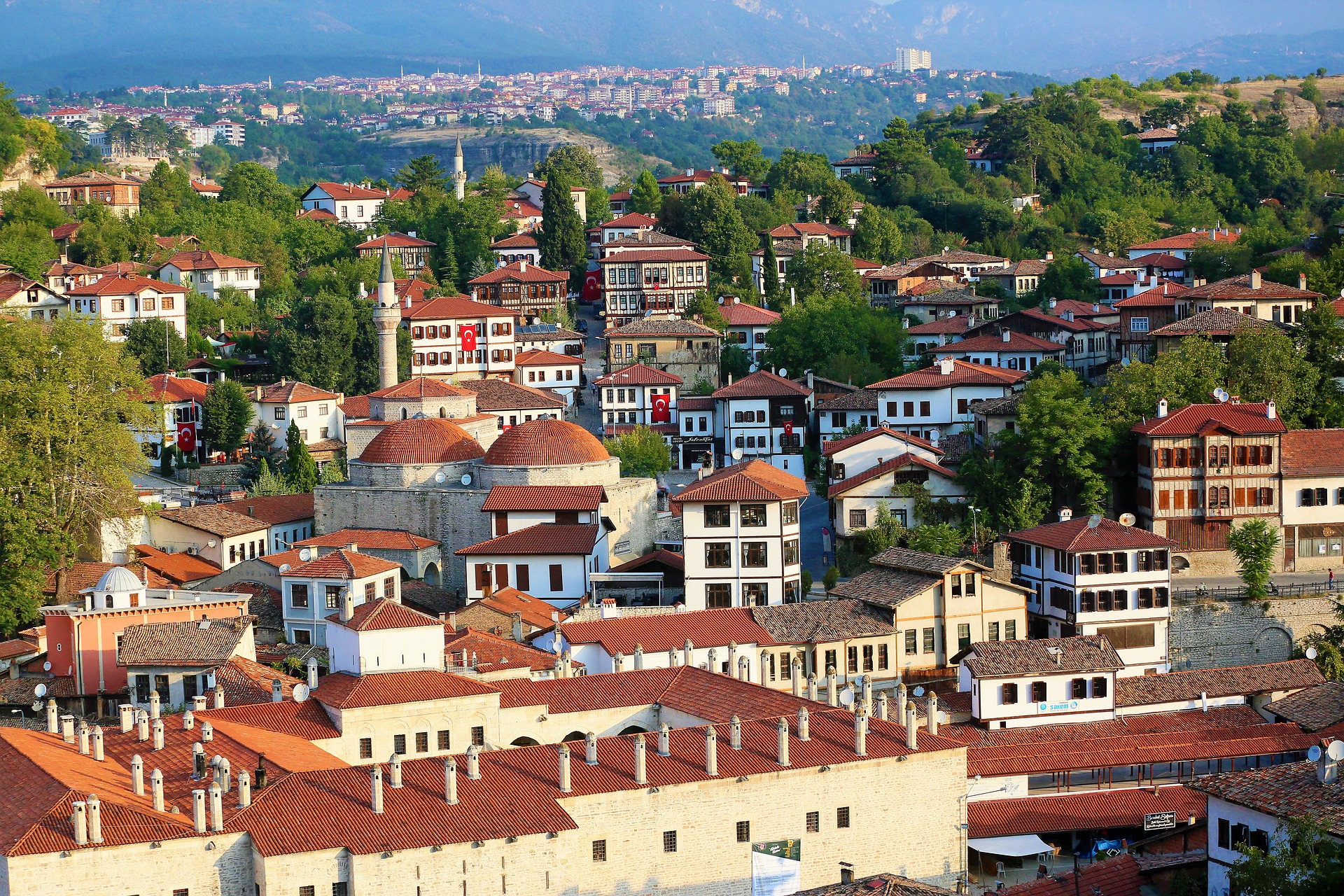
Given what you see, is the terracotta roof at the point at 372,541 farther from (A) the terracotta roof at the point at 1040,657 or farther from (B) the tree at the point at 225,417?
(B) the tree at the point at 225,417

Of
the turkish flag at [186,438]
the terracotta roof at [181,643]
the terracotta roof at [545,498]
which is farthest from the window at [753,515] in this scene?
the turkish flag at [186,438]

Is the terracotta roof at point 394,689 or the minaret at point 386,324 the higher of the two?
the minaret at point 386,324

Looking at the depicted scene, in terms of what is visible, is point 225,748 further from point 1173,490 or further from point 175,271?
point 175,271

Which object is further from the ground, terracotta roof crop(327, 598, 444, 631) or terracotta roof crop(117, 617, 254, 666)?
terracotta roof crop(327, 598, 444, 631)

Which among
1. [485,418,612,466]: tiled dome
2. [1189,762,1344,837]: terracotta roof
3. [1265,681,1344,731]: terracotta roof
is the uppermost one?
[485,418,612,466]: tiled dome

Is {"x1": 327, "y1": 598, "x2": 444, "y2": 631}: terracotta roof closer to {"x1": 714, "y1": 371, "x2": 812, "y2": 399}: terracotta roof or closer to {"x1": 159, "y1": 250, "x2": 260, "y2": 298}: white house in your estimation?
{"x1": 714, "y1": 371, "x2": 812, "y2": 399}: terracotta roof

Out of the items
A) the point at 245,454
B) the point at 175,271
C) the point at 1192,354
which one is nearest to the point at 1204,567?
the point at 1192,354

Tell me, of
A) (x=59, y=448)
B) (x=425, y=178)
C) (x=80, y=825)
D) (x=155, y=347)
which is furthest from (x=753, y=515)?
(x=425, y=178)

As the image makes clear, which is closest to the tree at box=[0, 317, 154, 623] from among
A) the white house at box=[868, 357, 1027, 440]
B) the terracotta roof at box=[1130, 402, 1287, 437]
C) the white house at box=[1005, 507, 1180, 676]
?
the white house at box=[868, 357, 1027, 440]
